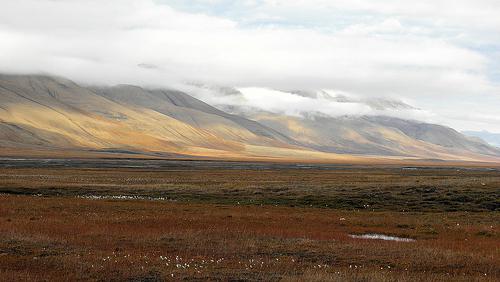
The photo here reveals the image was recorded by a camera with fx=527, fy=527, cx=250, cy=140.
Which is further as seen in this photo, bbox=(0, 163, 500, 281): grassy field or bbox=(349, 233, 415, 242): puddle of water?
bbox=(349, 233, 415, 242): puddle of water

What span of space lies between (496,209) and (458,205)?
348 cm

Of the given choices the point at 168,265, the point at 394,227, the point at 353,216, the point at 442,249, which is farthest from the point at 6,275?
the point at 353,216

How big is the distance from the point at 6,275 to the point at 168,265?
5979 millimetres

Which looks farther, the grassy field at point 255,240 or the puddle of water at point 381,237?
the puddle of water at point 381,237

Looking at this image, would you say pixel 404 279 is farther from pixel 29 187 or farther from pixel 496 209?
pixel 29 187

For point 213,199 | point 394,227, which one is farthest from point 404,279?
point 213,199

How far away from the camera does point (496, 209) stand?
50625mm

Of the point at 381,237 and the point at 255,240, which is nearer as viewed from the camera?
the point at 255,240

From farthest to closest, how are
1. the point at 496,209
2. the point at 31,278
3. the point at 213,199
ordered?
the point at 213,199
the point at 496,209
the point at 31,278

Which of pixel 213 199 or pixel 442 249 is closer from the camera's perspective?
pixel 442 249

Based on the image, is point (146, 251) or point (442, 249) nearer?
point (146, 251)

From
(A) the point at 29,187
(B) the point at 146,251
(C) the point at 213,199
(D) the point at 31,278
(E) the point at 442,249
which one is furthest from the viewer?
(A) the point at 29,187

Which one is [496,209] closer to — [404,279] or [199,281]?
[404,279]

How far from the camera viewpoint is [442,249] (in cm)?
2722
